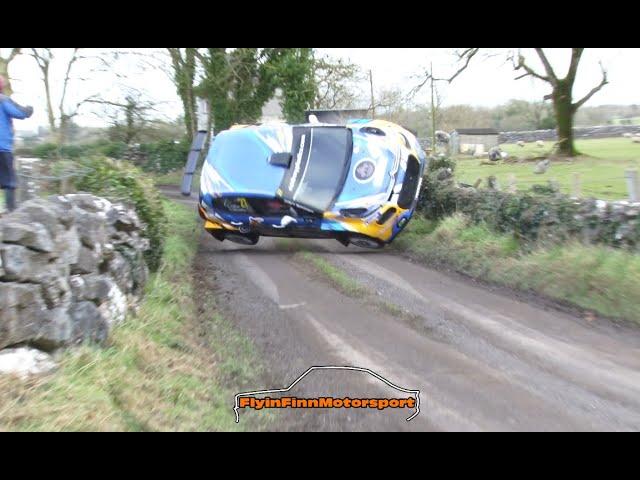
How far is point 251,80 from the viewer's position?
94.9 ft

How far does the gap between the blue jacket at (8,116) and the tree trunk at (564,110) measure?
2060cm

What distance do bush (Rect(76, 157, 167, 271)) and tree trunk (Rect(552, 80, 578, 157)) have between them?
18.4 m

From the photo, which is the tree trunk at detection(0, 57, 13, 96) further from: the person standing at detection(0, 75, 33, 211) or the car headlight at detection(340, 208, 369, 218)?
the car headlight at detection(340, 208, 369, 218)

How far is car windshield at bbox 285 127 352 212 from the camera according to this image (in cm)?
1138

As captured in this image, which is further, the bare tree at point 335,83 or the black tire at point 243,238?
the bare tree at point 335,83

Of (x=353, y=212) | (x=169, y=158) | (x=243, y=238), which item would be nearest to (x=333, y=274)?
(x=353, y=212)

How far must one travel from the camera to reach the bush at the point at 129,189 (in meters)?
7.94

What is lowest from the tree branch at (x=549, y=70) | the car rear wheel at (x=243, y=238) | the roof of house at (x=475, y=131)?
the car rear wheel at (x=243, y=238)

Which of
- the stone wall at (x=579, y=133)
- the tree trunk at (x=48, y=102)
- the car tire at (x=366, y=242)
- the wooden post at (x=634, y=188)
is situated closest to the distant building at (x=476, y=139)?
the stone wall at (x=579, y=133)

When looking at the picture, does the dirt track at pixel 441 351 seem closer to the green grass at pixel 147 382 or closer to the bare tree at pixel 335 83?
the green grass at pixel 147 382

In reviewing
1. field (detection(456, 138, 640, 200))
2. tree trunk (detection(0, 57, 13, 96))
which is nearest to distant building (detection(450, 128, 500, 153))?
field (detection(456, 138, 640, 200))

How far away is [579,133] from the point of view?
27.2 meters

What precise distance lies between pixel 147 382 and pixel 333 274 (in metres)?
4.92

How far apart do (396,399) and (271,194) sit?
7218 mm
